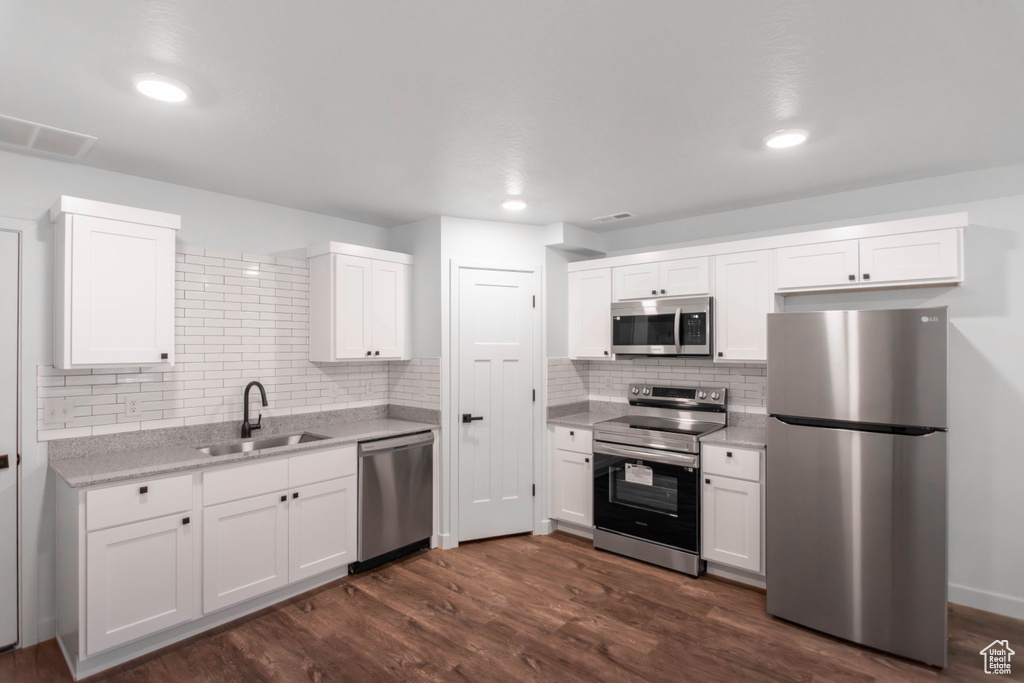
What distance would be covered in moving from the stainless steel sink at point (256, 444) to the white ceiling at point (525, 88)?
66.7 inches

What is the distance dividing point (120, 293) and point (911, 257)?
4413 mm

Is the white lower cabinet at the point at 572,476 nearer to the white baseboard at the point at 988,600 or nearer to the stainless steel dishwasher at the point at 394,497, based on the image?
the stainless steel dishwasher at the point at 394,497

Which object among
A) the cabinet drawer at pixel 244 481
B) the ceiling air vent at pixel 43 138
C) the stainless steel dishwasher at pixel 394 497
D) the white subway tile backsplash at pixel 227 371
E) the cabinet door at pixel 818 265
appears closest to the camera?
the ceiling air vent at pixel 43 138

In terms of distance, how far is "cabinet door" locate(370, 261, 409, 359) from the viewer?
3.96 m

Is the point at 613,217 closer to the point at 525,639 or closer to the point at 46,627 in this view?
the point at 525,639

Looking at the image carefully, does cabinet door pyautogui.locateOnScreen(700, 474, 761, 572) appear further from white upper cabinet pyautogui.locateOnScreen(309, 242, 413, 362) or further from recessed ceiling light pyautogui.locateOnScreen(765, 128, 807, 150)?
white upper cabinet pyautogui.locateOnScreen(309, 242, 413, 362)

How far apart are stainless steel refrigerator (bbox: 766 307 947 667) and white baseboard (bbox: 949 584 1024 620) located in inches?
35.5

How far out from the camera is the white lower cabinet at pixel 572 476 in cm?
411

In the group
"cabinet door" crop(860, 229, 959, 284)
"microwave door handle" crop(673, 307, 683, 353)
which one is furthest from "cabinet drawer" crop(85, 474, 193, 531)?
"cabinet door" crop(860, 229, 959, 284)

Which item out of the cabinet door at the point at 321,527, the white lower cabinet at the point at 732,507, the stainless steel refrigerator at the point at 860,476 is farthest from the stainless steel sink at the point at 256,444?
the stainless steel refrigerator at the point at 860,476

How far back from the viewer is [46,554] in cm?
276

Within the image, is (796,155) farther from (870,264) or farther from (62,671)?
(62,671)

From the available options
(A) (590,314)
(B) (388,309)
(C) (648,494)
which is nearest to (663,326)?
(A) (590,314)

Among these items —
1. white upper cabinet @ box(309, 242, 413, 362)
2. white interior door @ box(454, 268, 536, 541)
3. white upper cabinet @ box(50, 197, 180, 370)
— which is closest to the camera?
white upper cabinet @ box(50, 197, 180, 370)
